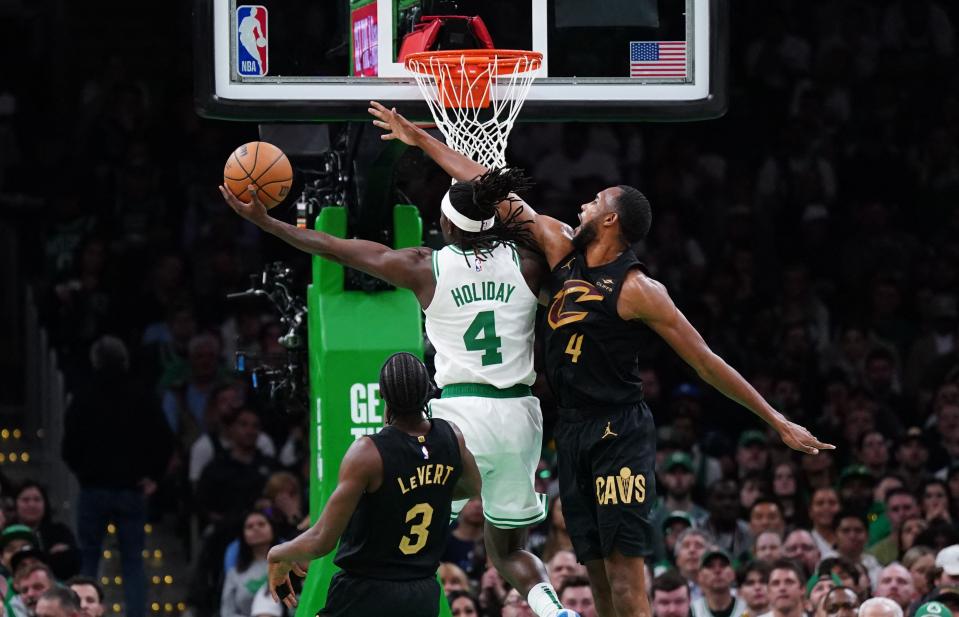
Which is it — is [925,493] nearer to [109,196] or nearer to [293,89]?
[293,89]

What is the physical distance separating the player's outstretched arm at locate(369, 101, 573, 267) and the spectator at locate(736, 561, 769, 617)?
3264 millimetres

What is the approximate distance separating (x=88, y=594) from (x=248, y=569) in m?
1.73

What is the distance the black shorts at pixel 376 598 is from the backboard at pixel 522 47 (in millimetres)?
2477

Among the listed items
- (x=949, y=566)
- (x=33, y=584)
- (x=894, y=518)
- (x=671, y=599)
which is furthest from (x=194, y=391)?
(x=949, y=566)

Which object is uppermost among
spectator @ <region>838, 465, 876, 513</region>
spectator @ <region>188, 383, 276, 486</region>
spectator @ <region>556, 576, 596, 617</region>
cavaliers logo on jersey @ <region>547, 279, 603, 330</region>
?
cavaliers logo on jersey @ <region>547, 279, 603, 330</region>

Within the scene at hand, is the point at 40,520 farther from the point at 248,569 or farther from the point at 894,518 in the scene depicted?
the point at 894,518

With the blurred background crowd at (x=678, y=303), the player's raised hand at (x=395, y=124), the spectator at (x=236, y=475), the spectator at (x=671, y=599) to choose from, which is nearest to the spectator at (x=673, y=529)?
the blurred background crowd at (x=678, y=303)

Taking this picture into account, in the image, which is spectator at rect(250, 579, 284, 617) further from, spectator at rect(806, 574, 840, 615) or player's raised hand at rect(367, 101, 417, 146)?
player's raised hand at rect(367, 101, 417, 146)

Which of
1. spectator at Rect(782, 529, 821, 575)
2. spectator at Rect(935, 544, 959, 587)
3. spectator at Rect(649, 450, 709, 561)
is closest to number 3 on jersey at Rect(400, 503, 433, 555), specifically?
spectator at Rect(935, 544, 959, 587)

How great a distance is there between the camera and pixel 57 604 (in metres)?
10.7

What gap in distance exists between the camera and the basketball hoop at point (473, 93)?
964 cm

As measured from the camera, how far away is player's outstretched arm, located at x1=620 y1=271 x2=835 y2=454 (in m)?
8.74

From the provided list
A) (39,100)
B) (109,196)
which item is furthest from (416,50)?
(39,100)

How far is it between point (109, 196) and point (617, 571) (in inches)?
373
